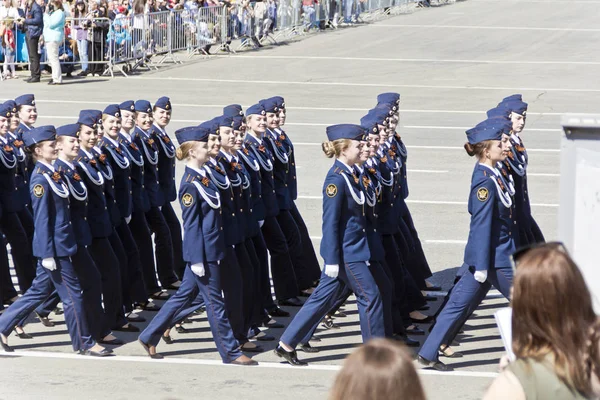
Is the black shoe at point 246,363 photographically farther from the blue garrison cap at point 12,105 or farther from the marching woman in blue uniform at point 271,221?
the blue garrison cap at point 12,105

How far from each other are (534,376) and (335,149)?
4864mm

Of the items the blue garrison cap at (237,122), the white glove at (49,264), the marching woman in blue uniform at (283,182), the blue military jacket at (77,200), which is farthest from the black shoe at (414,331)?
the white glove at (49,264)

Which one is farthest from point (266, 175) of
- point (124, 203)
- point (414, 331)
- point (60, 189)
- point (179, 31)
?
point (179, 31)

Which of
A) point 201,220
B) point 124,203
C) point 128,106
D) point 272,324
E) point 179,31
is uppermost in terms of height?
point 128,106

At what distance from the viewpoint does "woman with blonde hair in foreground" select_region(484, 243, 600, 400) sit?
328 centimetres

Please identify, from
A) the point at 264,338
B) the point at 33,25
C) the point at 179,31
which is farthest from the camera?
the point at 179,31

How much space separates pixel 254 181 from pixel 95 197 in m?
1.32

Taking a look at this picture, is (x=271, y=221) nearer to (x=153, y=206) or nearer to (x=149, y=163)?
(x=153, y=206)

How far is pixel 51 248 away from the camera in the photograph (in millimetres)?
8031

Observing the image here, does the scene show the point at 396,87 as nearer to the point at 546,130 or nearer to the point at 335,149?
the point at 546,130

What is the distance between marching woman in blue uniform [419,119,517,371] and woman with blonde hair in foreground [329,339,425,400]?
4.87 m

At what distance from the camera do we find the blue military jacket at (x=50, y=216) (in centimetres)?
802

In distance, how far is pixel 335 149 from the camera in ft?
26.5

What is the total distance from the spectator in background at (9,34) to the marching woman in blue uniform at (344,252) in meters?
16.6
